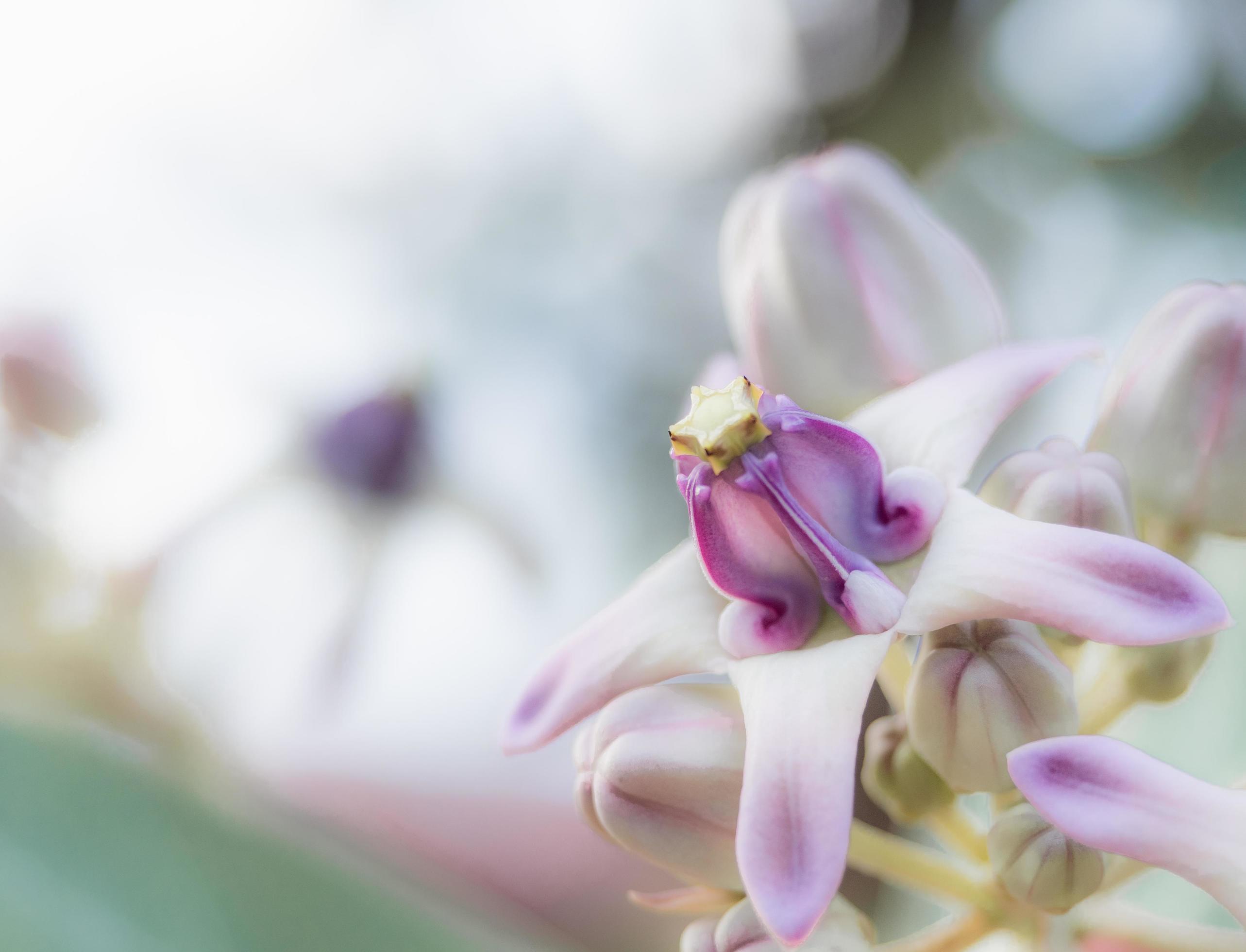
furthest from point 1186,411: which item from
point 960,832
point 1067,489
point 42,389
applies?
point 42,389

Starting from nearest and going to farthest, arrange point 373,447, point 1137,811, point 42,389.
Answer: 1. point 1137,811
2. point 42,389
3. point 373,447

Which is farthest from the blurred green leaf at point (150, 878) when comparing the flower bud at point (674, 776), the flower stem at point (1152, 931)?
the flower stem at point (1152, 931)

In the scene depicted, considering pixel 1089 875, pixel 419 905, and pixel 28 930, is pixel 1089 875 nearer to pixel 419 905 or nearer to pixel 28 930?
pixel 419 905

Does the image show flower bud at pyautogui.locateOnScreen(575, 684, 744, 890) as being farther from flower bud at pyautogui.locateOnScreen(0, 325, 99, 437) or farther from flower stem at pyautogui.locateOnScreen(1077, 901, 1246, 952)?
flower bud at pyautogui.locateOnScreen(0, 325, 99, 437)

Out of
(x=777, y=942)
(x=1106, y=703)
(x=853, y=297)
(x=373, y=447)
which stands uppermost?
(x=373, y=447)

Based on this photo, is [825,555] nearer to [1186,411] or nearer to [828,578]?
[828,578]

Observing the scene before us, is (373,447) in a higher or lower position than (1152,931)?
higher

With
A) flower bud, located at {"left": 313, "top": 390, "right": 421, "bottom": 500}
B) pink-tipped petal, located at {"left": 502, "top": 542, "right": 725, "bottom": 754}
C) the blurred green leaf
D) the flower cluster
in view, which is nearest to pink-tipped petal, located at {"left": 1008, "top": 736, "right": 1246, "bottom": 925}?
the flower cluster

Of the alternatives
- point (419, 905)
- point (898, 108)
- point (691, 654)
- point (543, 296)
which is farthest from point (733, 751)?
point (898, 108)
